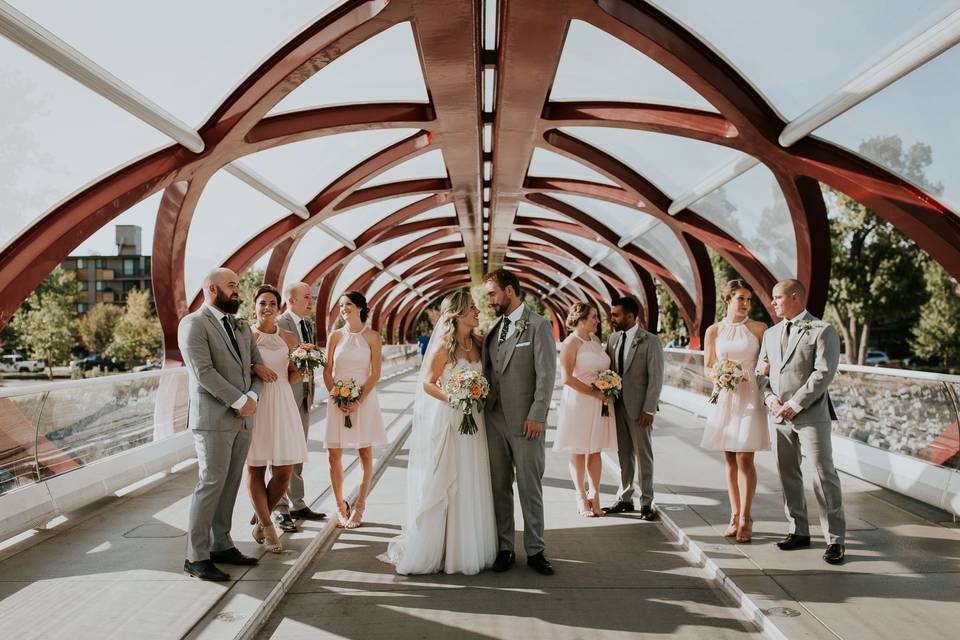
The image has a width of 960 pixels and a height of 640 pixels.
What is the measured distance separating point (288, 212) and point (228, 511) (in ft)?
39.5

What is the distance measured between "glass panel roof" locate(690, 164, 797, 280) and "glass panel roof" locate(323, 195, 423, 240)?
8038mm

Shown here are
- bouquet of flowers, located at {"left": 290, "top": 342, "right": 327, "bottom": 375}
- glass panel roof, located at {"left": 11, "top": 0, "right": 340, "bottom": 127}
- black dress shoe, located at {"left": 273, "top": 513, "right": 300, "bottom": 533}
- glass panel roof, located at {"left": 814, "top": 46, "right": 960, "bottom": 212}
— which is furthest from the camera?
glass panel roof, located at {"left": 814, "top": 46, "right": 960, "bottom": 212}

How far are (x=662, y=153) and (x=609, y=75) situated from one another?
12.3 feet

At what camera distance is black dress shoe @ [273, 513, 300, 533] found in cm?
609

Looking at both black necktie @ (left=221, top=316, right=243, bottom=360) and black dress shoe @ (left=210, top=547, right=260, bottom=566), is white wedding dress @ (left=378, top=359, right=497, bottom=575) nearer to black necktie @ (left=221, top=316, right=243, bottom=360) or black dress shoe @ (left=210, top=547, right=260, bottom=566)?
black dress shoe @ (left=210, top=547, right=260, bottom=566)

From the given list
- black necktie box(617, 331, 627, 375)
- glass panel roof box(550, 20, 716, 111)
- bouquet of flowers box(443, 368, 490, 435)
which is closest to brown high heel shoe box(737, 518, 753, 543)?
black necktie box(617, 331, 627, 375)

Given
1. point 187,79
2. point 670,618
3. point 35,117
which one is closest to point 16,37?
point 35,117

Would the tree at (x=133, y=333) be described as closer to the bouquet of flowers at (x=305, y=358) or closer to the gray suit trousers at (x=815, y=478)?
the bouquet of flowers at (x=305, y=358)

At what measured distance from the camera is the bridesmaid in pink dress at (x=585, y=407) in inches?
265

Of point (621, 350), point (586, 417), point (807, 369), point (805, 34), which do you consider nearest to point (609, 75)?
point (805, 34)

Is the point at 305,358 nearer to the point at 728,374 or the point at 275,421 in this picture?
the point at 275,421

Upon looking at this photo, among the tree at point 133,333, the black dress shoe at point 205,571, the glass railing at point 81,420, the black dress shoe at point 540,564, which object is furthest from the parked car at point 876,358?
the tree at point 133,333

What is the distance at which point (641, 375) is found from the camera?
22.3 ft

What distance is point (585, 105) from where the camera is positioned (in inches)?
469
